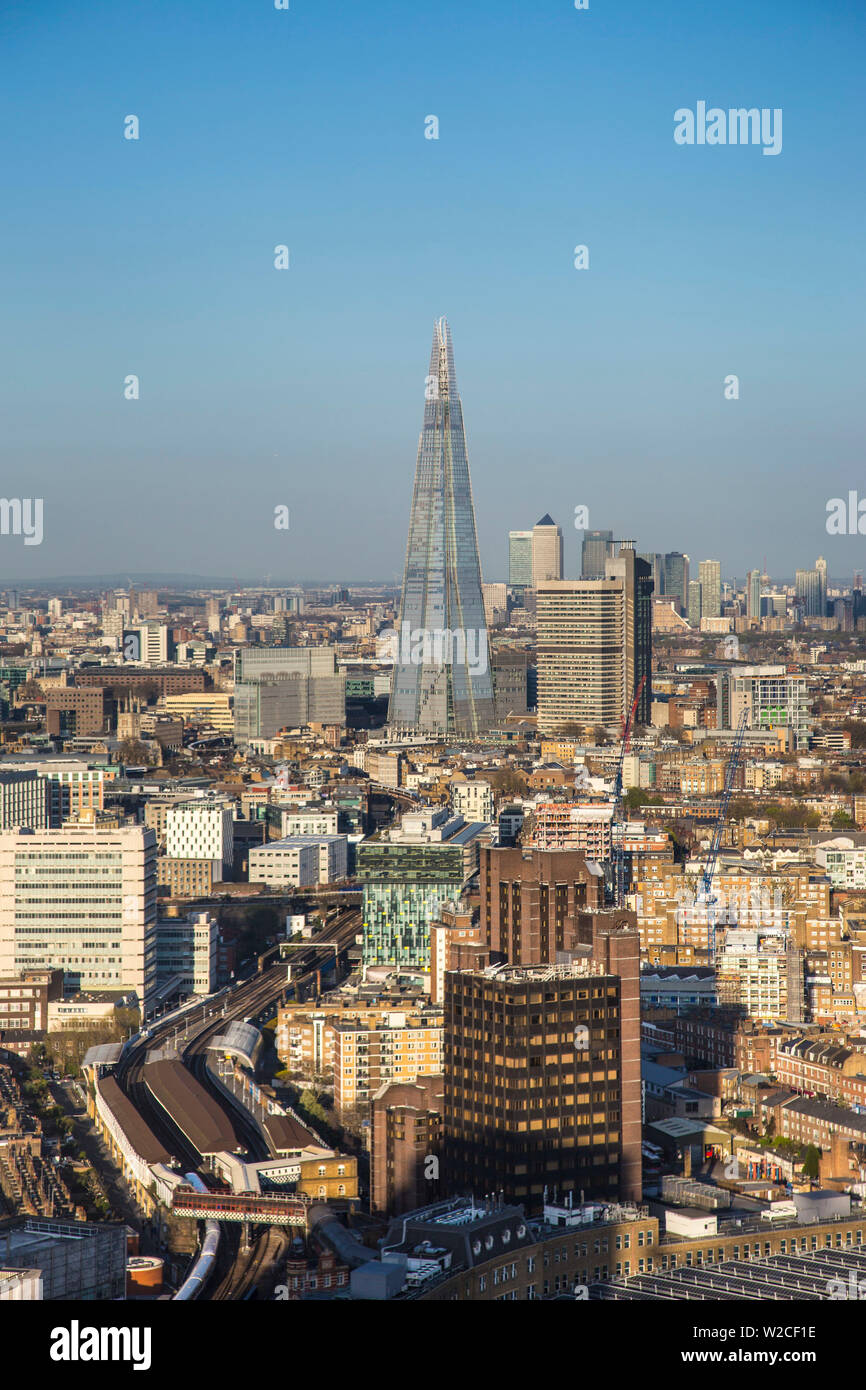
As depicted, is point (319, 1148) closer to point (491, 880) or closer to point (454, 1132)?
point (454, 1132)

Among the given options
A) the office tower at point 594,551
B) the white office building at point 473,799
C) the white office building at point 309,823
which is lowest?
the white office building at point 309,823

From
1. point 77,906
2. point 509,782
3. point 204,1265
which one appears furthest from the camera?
point 509,782

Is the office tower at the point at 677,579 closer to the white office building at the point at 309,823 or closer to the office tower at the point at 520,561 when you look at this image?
the office tower at the point at 520,561

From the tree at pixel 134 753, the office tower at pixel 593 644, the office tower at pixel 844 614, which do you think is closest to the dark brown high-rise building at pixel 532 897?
the tree at pixel 134 753

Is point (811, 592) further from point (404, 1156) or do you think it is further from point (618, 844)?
point (404, 1156)

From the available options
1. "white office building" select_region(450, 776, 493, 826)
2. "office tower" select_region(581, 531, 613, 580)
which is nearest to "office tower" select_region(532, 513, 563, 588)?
"office tower" select_region(581, 531, 613, 580)

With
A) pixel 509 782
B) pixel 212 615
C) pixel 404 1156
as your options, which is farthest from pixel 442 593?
pixel 404 1156
